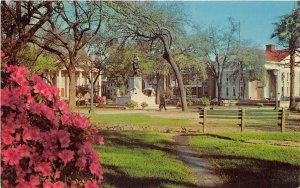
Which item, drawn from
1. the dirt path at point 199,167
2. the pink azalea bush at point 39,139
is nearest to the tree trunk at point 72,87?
the pink azalea bush at point 39,139

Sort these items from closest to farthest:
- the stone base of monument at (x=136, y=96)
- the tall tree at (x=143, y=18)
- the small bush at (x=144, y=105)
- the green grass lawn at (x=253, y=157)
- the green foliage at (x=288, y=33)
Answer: the tall tree at (x=143, y=18), the green grass lawn at (x=253, y=157), the stone base of monument at (x=136, y=96), the green foliage at (x=288, y=33), the small bush at (x=144, y=105)

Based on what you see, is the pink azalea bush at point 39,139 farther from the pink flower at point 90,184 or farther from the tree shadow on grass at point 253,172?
the tree shadow on grass at point 253,172

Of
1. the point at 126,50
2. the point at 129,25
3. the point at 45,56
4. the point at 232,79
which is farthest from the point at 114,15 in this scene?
the point at 232,79

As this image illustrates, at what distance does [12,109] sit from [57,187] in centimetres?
40

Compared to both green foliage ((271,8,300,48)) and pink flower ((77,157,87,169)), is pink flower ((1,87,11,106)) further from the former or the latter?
green foliage ((271,8,300,48))

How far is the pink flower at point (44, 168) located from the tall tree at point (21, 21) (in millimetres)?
1073

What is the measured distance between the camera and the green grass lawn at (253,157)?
10.8 ft

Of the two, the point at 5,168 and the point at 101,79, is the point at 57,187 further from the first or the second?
the point at 101,79

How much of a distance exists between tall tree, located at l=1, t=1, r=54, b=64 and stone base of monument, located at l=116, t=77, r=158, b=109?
3.55 feet

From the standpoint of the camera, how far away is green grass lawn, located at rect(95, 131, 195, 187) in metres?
3.03

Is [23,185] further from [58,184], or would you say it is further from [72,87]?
[72,87]

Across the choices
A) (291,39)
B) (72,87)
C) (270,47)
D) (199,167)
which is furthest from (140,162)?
(291,39)

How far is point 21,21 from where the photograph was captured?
119 inches

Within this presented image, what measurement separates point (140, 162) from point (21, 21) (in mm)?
1480
